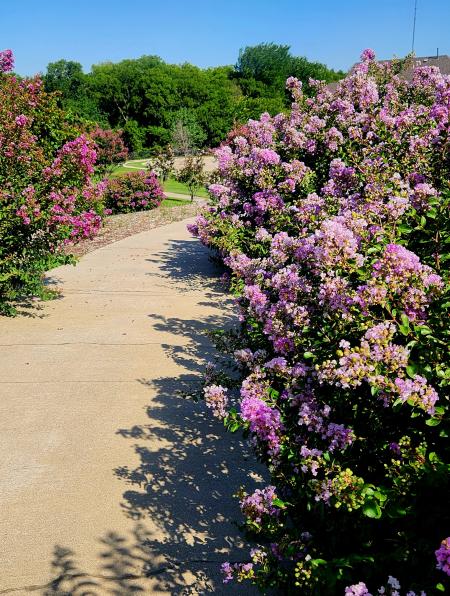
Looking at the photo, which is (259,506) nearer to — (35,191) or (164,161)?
(35,191)

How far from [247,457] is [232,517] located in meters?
0.74

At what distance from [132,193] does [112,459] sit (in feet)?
47.6

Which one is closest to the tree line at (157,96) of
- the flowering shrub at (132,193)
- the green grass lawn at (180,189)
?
the green grass lawn at (180,189)

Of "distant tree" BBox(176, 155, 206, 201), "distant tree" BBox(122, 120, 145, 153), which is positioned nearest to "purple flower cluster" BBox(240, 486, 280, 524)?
"distant tree" BBox(176, 155, 206, 201)

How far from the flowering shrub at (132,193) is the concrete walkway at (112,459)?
33.9 ft

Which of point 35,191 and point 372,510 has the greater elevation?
point 35,191

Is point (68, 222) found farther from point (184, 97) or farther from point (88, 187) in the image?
point (184, 97)

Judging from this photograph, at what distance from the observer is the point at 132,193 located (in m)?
17.9

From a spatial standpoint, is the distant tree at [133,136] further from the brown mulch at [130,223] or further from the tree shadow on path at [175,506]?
the tree shadow on path at [175,506]

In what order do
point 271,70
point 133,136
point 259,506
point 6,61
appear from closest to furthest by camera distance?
point 259,506, point 6,61, point 133,136, point 271,70

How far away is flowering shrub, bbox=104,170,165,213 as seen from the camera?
17.9 meters

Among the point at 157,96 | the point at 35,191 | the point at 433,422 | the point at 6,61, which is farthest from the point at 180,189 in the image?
the point at 157,96

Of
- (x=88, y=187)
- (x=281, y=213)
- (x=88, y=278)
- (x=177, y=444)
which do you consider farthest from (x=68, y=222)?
(x=177, y=444)

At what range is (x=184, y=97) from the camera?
61719 millimetres
